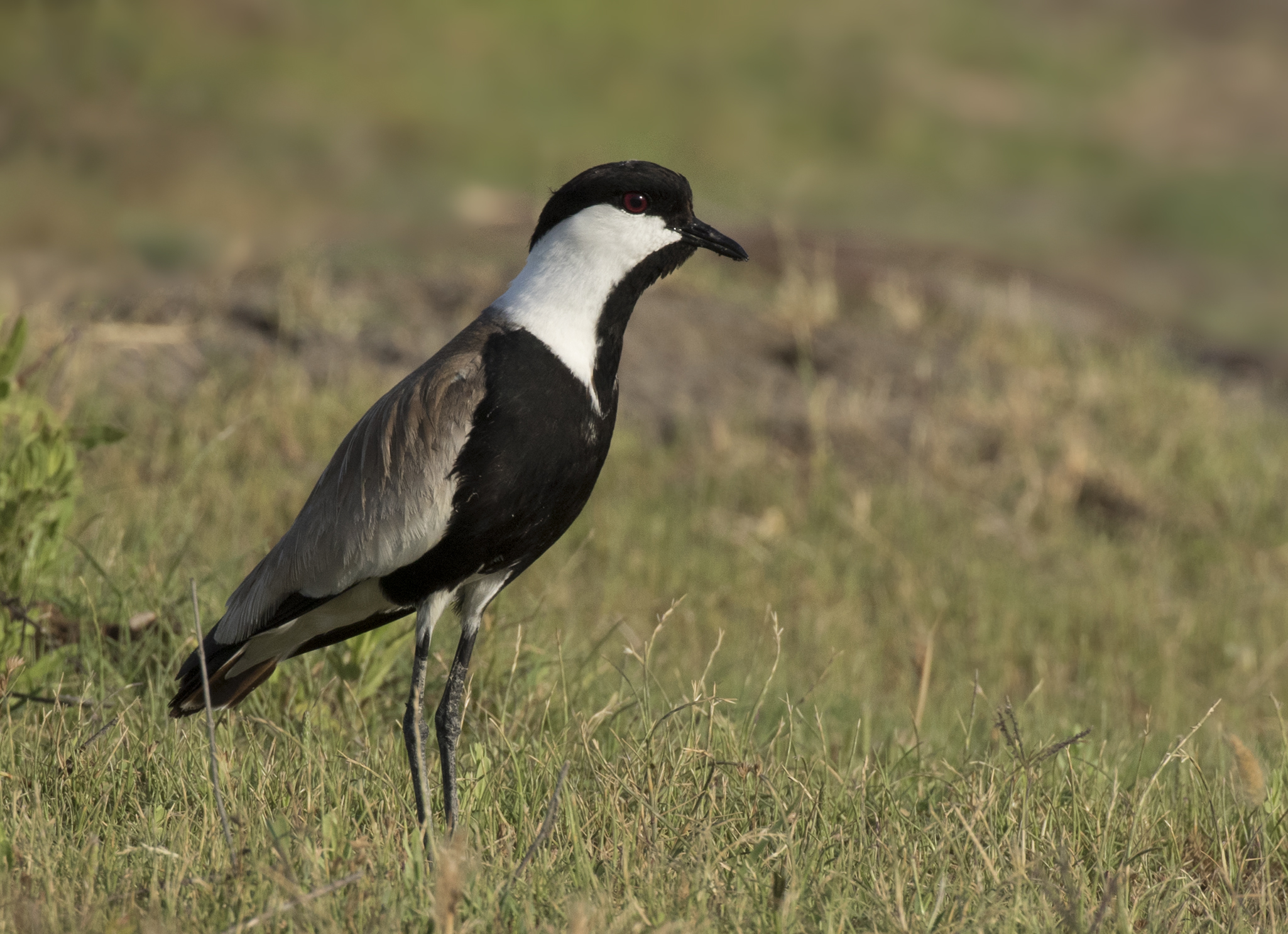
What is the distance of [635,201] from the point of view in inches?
125

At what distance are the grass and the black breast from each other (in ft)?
1.39

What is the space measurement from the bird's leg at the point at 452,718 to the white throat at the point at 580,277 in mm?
714

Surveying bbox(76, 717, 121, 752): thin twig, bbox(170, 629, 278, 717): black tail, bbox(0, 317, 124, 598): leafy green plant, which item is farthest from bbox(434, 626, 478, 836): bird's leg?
bbox(0, 317, 124, 598): leafy green plant

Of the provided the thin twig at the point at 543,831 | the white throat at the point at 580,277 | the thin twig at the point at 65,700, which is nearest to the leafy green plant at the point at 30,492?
the thin twig at the point at 65,700

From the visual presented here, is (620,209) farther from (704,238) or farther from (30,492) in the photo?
(30,492)

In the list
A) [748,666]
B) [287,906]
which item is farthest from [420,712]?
[748,666]

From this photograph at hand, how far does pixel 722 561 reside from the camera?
5.52 meters

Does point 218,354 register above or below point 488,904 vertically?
below

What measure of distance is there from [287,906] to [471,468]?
3.59ft

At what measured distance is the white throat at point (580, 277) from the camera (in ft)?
10.1

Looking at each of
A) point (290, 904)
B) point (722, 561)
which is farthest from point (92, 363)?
point (290, 904)

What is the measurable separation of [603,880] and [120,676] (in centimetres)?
159

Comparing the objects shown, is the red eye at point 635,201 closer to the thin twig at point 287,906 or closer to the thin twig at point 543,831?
the thin twig at point 543,831

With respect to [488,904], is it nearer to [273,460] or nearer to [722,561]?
[722,561]
